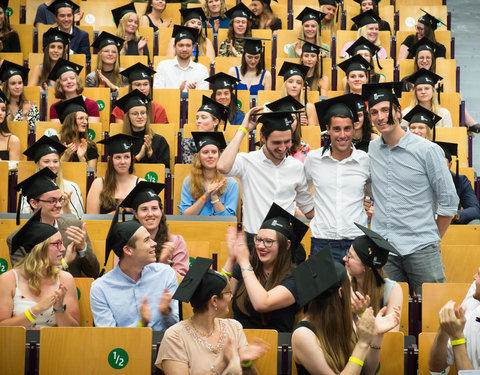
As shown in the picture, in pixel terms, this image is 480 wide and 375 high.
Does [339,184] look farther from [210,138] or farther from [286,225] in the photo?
[210,138]

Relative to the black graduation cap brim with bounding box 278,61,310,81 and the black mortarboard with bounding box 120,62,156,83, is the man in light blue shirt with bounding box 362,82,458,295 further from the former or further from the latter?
the black mortarboard with bounding box 120,62,156,83

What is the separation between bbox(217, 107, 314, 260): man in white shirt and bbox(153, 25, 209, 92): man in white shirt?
3.27 m

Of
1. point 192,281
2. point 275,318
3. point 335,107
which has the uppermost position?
point 335,107

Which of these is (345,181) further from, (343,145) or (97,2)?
(97,2)

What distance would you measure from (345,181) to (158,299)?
128 centimetres

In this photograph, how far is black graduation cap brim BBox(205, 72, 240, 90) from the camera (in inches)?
279

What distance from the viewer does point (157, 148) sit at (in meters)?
6.47

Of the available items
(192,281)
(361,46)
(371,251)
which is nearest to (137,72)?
(361,46)

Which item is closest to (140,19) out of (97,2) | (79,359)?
(97,2)

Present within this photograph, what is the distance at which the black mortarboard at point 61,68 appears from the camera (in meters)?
7.43

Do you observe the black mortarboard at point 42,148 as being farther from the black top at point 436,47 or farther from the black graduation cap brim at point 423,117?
the black top at point 436,47

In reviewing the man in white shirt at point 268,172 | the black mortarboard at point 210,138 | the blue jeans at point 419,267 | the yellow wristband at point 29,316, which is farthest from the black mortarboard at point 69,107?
the blue jeans at point 419,267

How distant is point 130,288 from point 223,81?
341 cm

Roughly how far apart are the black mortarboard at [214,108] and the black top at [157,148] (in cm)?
45
